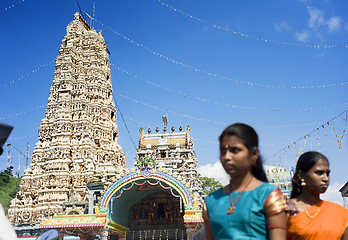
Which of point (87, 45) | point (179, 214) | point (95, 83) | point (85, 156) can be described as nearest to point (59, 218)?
point (179, 214)

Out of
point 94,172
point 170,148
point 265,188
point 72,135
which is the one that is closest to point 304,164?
point 265,188

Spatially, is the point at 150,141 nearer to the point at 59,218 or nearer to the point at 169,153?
the point at 169,153

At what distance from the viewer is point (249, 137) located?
275 centimetres

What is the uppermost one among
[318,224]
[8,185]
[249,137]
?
Answer: [8,185]

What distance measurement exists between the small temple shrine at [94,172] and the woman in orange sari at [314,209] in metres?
15.3

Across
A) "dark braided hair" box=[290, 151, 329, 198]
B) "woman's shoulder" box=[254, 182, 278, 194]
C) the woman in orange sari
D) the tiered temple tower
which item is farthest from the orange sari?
the tiered temple tower

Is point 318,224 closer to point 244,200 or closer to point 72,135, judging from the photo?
point 244,200

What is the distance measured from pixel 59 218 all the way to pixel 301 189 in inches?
727

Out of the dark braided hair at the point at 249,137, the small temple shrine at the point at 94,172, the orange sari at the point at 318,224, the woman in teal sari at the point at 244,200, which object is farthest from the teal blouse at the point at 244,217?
the small temple shrine at the point at 94,172

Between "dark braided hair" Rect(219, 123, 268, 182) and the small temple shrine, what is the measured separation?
15.9 metres

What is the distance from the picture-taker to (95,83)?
40.2 m

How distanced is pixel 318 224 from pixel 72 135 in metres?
36.3

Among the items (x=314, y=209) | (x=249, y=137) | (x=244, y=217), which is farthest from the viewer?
(x=314, y=209)

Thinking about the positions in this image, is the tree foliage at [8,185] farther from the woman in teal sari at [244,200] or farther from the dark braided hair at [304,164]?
the woman in teal sari at [244,200]
